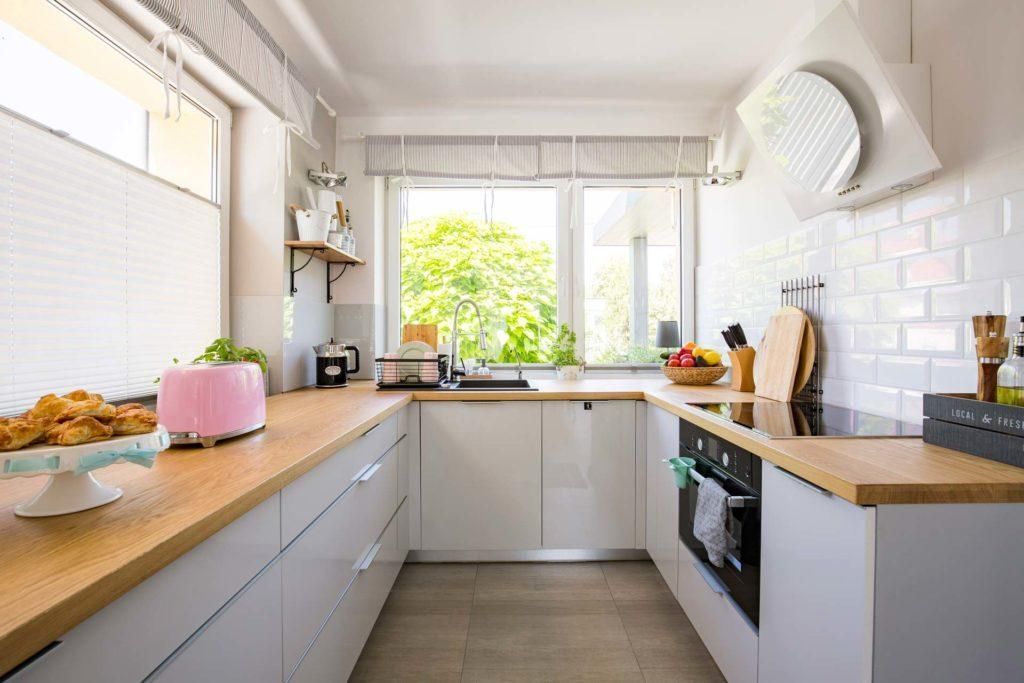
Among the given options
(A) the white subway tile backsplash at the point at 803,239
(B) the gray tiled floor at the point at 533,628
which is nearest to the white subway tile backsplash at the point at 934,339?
(A) the white subway tile backsplash at the point at 803,239

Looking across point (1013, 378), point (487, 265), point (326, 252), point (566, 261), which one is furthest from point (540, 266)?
point (1013, 378)

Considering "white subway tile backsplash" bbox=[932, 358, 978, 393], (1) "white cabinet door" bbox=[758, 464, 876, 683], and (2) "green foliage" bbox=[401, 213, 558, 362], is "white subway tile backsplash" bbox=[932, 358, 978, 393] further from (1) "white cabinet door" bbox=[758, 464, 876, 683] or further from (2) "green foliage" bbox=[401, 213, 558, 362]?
(2) "green foliage" bbox=[401, 213, 558, 362]

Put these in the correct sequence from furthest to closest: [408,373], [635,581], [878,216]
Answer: [408,373], [635,581], [878,216]

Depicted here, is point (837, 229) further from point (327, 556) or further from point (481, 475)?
point (327, 556)

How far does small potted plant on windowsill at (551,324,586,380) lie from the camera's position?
9.50 feet

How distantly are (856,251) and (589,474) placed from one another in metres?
1.39

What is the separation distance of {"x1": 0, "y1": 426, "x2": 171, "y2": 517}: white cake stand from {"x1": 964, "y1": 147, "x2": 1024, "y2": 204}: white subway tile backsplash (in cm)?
190

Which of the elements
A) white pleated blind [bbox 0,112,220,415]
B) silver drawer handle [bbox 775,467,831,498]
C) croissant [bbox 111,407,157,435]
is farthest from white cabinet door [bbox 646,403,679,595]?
white pleated blind [bbox 0,112,220,415]

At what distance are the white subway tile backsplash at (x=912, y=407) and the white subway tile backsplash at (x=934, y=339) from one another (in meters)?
0.13

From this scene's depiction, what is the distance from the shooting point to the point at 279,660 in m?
1.04

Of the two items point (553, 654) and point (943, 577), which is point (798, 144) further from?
point (553, 654)

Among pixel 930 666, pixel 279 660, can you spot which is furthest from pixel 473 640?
pixel 930 666

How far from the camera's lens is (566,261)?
3135mm

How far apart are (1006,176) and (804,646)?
3.98ft
